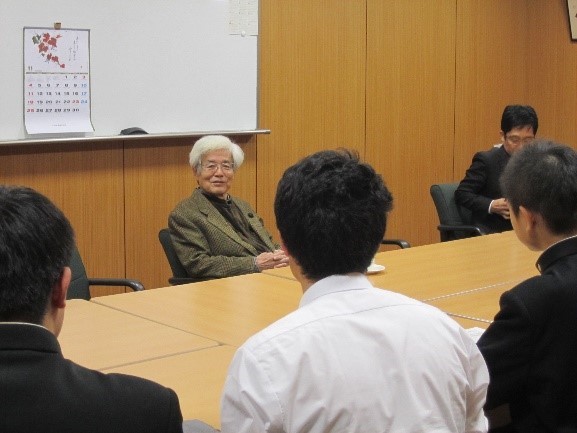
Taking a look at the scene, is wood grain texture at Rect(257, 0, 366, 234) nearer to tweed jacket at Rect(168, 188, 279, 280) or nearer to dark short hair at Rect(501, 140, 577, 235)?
tweed jacket at Rect(168, 188, 279, 280)

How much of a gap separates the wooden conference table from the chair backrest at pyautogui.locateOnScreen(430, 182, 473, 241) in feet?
3.59

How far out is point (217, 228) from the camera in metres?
4.68

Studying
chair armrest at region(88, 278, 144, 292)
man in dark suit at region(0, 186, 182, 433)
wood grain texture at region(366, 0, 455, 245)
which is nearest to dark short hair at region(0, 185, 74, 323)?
man in dark suit at region(0, 186, 182, 433)

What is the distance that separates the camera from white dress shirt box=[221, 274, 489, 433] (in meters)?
1.66

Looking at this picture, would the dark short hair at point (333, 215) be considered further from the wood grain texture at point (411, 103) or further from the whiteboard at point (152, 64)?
the wood grain texture at point (411, 103)

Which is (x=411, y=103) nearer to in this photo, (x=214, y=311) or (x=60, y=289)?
(x=214, y=311)

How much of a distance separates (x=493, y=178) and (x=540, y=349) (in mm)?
3802

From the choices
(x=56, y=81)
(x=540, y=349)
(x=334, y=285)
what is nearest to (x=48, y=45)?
(x=56, y=81)

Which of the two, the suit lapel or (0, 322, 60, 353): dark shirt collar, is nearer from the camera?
(0, 322, 60, 353): dark shirt collar

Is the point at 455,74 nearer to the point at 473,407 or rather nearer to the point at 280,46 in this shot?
the point at 280,46

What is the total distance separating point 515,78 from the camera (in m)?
8.00

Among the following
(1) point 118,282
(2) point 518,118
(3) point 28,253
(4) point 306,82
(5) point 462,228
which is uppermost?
(4) point 306,82

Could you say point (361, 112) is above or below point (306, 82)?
below

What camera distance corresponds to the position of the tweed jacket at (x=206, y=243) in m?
4.55
